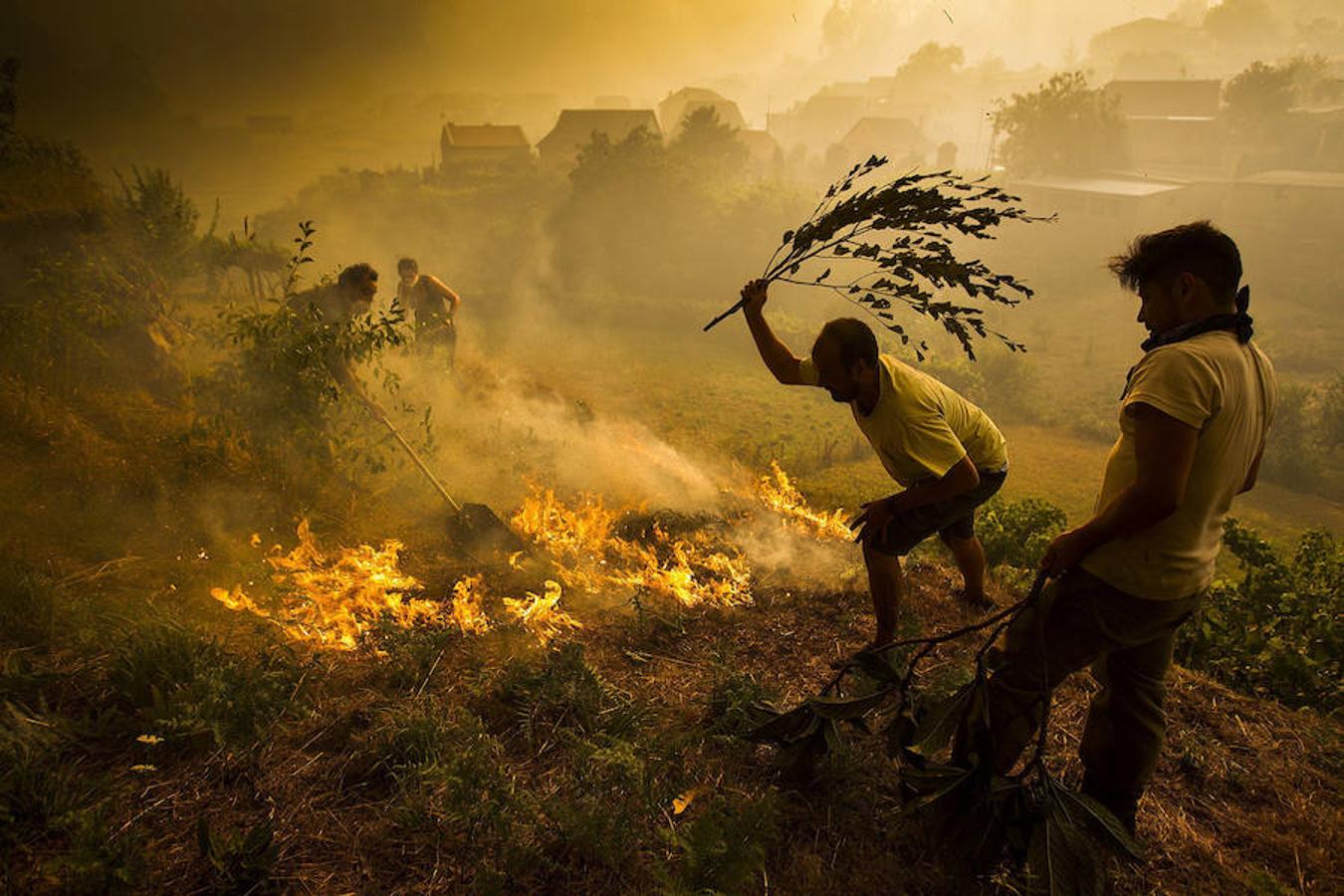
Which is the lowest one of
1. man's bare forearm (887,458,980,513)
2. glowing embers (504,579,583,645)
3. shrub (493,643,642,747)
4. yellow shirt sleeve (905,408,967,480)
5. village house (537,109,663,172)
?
glowing embers (504,579,583,645)

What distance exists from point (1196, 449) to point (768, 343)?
81.9 inches

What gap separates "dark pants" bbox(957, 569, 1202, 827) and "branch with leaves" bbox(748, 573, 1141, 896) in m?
0.10

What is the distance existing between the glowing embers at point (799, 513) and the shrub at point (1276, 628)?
2586 millimetres

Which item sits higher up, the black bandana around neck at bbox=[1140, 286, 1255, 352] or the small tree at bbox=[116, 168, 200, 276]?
the small tree at bbox=[116, 168, 200, 276]

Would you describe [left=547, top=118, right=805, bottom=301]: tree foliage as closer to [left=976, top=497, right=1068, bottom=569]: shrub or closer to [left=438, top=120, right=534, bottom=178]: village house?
[left=438, top=120, right=534, bottom=178]: village house

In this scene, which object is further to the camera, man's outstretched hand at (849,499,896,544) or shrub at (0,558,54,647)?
man's outstretched hand at (849,499,896,544)

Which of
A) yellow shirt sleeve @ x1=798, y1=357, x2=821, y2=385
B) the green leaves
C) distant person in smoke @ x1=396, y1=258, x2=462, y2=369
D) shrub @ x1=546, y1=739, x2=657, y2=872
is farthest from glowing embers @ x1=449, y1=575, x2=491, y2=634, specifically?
distant person in smoke @ x1=396, y1=258, x2=462, y2=369

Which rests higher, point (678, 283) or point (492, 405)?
point (678, 283)

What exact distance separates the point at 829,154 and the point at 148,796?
45.1 m

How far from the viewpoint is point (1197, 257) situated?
2.23 metres

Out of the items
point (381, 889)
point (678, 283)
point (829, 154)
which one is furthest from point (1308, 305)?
point (381, 889)

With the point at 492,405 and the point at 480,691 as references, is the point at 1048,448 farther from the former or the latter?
the point at 480,691

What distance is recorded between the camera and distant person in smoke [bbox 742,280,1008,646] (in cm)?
322

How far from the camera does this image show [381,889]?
223cm
